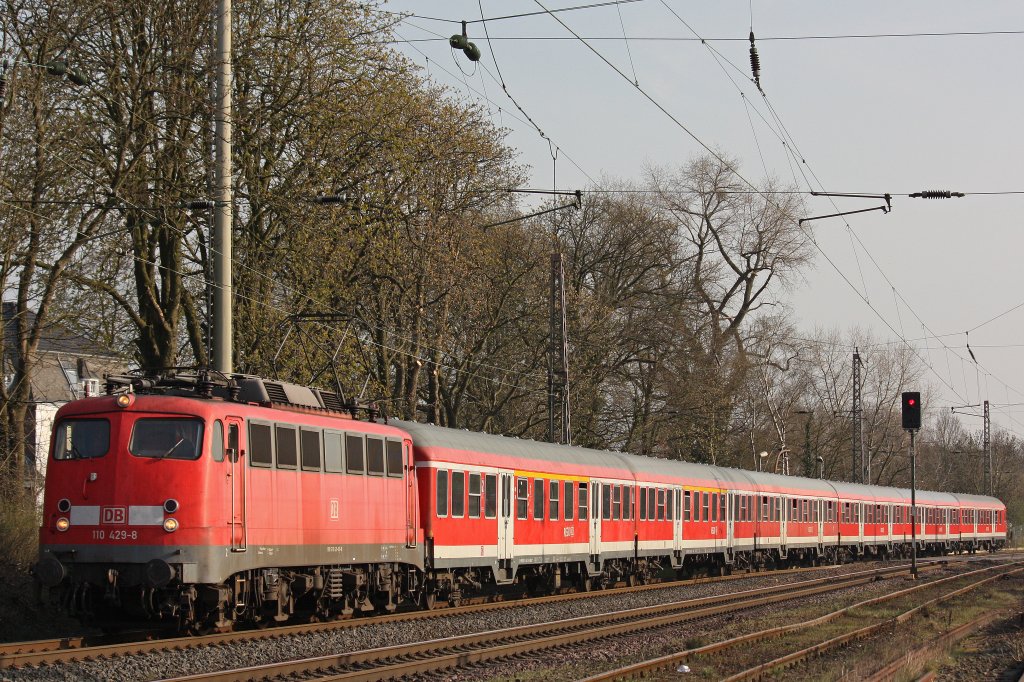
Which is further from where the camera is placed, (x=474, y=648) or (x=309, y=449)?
(x=309, y=449)

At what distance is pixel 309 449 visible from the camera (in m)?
18.8

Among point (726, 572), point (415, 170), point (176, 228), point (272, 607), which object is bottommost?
point (726, 572)

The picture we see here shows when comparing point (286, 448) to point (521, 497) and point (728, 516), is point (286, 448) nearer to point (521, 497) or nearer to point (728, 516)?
point (521, 497)

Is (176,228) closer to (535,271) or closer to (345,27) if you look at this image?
(345,27)

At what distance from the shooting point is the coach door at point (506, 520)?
86.4 feet

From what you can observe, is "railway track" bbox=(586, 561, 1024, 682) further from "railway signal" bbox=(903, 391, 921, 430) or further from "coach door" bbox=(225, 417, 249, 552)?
"railway signal" bbox=(903, 391, 921, 430)

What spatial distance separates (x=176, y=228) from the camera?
26641mm

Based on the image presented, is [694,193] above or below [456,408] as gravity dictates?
above

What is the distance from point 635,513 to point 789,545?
14.6 m

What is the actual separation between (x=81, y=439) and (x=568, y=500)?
48.6 ft

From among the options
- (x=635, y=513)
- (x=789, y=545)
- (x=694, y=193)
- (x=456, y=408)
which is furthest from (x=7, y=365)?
(x=694, y=193)

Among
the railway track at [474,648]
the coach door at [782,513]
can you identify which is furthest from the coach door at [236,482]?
the coach door at [782,513]

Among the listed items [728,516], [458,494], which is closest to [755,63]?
[458,494]

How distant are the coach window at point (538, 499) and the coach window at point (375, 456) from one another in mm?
7351
